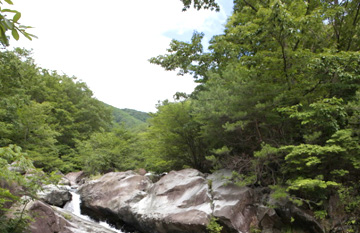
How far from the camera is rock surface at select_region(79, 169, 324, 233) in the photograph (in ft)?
22.3

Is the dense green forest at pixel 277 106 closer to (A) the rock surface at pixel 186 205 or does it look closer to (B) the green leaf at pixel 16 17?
(A) the rock surface at pixel 186 205

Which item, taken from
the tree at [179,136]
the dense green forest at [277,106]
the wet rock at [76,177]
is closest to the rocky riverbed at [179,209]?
the dense green forest at [277,106]

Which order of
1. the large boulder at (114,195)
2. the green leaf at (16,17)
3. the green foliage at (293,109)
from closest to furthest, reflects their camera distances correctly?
the green leaf at (16,17)
the green foliage at (293,109)
the large boulder at (114,195)

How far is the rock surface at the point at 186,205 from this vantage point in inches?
268

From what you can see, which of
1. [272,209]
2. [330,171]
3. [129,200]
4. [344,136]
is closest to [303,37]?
[344,136]

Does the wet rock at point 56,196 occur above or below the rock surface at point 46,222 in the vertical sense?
below

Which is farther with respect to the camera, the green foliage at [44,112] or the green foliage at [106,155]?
the green foliage at [106,155]

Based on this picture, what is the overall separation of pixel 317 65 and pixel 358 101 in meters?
1.45

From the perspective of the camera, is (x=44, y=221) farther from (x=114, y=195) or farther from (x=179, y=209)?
(x=114, y=195)

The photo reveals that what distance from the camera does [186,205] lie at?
774 cm

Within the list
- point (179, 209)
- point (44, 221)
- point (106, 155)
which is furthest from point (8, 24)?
point (106, 155)

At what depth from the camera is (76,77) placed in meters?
34.1

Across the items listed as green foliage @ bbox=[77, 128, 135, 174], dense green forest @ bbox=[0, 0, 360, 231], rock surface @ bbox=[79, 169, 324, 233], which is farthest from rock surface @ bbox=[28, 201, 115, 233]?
green foliage @ bbox=[77, 128, 135, 174]

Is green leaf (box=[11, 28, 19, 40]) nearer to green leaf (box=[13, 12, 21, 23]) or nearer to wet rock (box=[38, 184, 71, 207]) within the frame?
green leaf (box=[13, 12, 21, 23])
